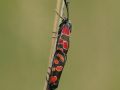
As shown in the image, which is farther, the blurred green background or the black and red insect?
the blurred green background

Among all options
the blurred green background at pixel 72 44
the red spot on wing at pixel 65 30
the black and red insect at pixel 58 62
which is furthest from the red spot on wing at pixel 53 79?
the blurred green background at pixel 72 44

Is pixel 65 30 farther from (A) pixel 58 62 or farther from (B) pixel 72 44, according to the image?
(B) pixel 72 44

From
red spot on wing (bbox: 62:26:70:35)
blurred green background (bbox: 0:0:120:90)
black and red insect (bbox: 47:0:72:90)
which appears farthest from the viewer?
blurred green background (bbox: 0:0:120:90)

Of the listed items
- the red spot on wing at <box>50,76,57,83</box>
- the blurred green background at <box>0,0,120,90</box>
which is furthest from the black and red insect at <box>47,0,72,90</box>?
the blurred green background at <box>0,0,120,90</box>

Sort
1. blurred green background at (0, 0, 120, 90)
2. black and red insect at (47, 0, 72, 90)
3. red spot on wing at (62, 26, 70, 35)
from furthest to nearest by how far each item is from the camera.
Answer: blurred green background at (0, 0, 120, 90) < red spot on wing at (62, 26, 70, 35) < black and red insect at (47, 0, 72, 90)

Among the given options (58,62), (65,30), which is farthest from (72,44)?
(58,62)

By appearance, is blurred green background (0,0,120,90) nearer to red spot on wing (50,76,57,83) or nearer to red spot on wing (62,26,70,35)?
red spot on wing (62,26,70,35)

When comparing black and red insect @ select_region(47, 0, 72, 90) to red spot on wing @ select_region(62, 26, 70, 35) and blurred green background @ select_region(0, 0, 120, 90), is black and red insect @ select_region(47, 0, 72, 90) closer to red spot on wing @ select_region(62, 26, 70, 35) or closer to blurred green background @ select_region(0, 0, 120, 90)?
red spot on wing @ select_region(62, 26, 70, 35)

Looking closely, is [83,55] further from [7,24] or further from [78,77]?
[7,24]

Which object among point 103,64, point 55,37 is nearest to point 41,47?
point 103,64

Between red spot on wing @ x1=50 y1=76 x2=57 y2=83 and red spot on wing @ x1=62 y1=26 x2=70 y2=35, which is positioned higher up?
red spot on wing @ x1=62 y1=26 x2=70 y2=35
